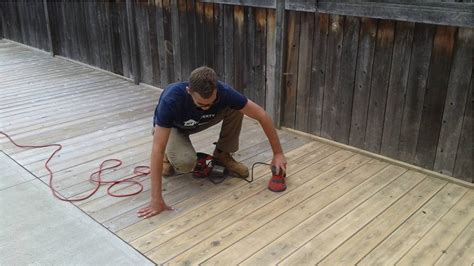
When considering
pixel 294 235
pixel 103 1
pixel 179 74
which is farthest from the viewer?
pixel 103 1

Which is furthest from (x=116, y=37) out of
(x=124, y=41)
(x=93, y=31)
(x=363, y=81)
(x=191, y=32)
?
(x=363, y=81)

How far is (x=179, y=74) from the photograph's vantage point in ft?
15.7

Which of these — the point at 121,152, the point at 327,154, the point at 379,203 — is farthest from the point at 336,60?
the point at 121,152

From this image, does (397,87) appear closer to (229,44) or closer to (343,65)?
(343,65)

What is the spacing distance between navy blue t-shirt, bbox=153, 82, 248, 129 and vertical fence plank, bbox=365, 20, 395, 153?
106cm

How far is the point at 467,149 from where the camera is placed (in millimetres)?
2832

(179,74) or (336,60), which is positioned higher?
(336,60)

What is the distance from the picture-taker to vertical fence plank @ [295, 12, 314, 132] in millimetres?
3453

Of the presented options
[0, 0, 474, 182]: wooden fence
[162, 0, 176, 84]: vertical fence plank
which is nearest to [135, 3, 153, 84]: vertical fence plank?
[0, 0, 474, 182]: wooden fence

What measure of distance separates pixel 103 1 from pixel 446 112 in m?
4.34

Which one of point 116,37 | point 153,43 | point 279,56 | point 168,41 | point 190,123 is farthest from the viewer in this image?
point 116,37


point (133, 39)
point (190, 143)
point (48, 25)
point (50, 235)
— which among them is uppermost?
point (133, 39)

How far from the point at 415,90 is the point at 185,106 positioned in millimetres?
1532

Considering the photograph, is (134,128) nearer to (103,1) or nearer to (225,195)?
(225,195)
